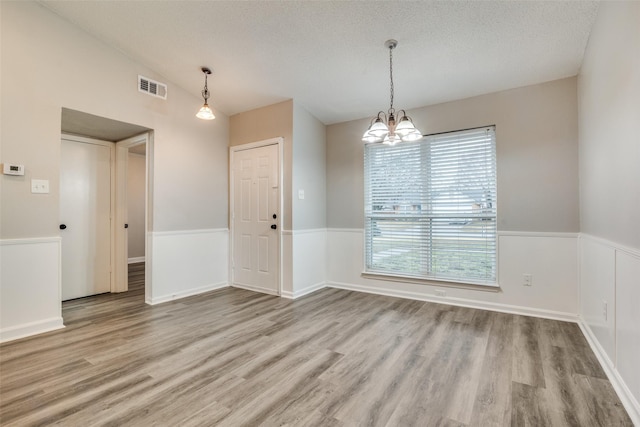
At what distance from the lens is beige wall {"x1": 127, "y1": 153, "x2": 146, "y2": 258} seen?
21.7 feet

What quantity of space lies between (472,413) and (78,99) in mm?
4372

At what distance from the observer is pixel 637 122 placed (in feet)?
5.42

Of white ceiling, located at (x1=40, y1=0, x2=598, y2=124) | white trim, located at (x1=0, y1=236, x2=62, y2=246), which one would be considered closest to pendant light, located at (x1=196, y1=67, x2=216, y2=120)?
white ceiling, located at (x1=40, y1=0, x2=598, y2=124)

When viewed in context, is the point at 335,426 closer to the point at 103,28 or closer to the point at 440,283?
the point at 440,283

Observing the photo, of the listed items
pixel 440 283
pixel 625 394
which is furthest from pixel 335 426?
pixel 440 283

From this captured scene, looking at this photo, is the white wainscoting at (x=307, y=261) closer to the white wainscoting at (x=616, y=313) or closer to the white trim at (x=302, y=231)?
the white trim at (x=302, y=231)

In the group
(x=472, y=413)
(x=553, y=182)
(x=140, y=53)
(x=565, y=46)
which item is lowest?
(x=472, y=413)

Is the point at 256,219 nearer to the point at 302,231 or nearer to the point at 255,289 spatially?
the point at 302,231

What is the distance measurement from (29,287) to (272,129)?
3144 mm

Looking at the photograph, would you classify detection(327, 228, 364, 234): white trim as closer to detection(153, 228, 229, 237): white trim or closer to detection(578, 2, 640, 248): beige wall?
detection(153, 228, 229, 237): white trim

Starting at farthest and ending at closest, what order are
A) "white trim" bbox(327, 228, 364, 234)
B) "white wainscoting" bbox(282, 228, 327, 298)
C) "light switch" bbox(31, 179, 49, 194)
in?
1. "white trim" bbox(327, 228, 364, 234)
2. "white wainscoting" bbox(282, 228, 327, 298)
3. "light switch" bbox(31, 179, 49, 194)

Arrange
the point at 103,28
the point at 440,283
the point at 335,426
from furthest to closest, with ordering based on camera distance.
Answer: the point at 440,283, the point at 103,28, the point at 335,426

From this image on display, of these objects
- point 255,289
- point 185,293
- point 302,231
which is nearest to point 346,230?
point 302,231

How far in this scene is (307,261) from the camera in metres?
4.37
